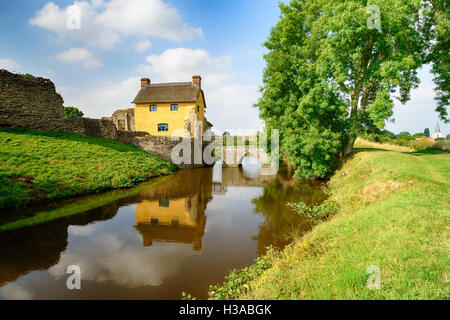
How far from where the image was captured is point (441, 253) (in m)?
4.02

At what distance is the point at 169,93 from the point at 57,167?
21702mm

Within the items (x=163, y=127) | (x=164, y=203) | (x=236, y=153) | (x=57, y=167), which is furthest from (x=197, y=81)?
(x=164, y=203)

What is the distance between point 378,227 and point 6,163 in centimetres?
1783

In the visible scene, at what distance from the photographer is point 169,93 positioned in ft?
103

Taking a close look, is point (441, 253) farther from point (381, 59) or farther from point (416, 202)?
point (381, 59)

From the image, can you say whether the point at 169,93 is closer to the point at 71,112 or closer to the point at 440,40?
the point at 440,40

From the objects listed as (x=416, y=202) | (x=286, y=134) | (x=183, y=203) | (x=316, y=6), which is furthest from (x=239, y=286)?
(x=316, y=6)

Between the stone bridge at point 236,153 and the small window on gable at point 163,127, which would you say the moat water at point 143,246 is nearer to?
the stone bridge at point 236,153

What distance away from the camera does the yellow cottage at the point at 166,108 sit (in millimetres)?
30469

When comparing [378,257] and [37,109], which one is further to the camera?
[37,109]

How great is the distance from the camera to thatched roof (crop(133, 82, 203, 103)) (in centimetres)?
3061

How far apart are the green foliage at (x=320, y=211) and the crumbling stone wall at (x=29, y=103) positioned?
2294 cm

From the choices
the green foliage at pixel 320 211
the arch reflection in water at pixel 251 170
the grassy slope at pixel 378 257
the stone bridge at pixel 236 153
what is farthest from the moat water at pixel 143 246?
the stone bridge at pixel 236 153

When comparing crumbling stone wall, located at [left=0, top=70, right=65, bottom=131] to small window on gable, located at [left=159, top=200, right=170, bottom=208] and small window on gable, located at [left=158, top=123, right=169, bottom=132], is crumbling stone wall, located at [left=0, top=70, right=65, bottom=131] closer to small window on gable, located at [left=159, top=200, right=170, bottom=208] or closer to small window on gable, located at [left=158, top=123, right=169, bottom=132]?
small window on gable, located at [left=158, top=123, right=169, bottom=132]
